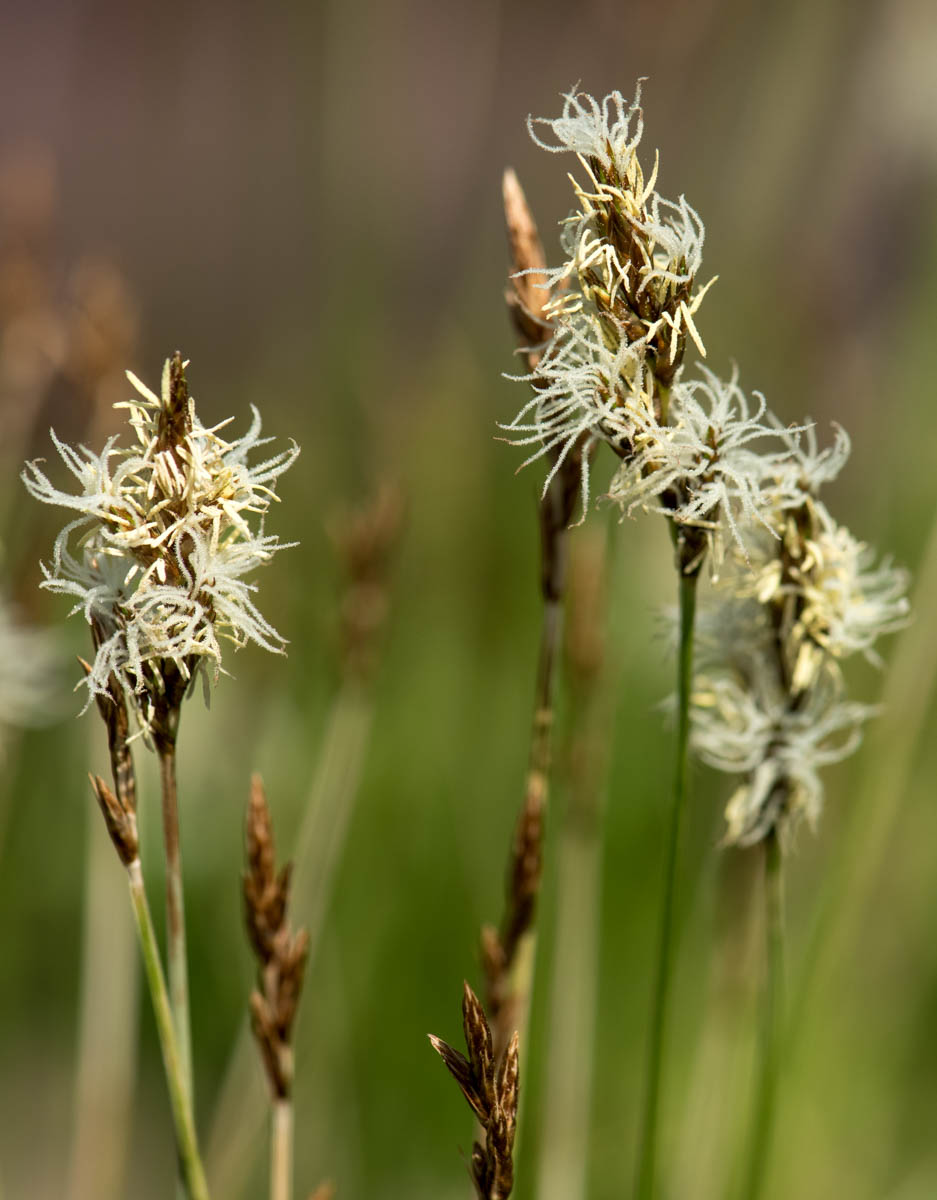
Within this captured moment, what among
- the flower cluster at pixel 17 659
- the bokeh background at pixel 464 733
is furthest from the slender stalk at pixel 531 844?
the flower cluster at pixel 17 659

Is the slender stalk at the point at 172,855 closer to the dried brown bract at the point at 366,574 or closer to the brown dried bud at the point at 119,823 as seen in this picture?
the brown dried bud at the point at 119,823

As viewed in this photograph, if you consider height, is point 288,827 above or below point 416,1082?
above

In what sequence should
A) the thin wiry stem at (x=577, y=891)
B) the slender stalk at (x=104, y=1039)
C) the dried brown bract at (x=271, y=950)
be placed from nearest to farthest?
the dried brown bract at (x=271, y=950) < the thin wiry stem at (x=577, y=891) < the slender stalk at (x=104, y=1039)

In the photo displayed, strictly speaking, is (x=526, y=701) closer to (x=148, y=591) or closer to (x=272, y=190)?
(x=148, y=591)

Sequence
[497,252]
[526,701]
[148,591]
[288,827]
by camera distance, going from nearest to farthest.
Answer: [148,591]
[288,827]
[526,701]
[497,252]

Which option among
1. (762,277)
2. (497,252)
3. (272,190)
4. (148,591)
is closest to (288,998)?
(148,591)

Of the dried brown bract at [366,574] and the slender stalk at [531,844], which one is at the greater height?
the dried brown bract at [366,574]

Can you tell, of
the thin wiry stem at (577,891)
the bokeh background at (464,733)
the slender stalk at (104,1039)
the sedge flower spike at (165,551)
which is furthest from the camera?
the bokeh background at (464,733)
